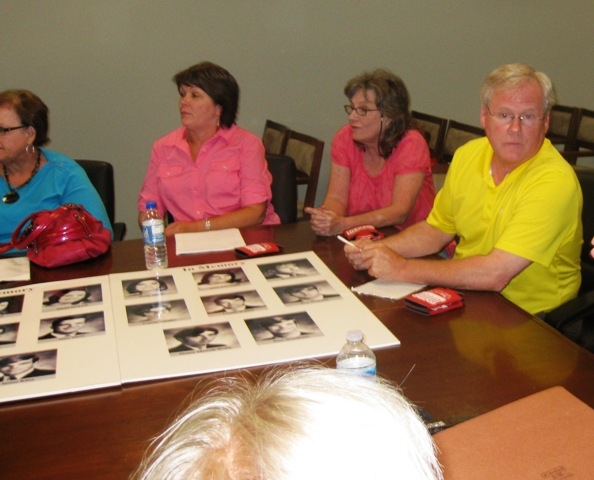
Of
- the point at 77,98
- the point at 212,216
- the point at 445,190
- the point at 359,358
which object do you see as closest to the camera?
the point at 359,358

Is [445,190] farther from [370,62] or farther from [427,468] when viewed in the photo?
[370,62]

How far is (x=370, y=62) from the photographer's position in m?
4.93

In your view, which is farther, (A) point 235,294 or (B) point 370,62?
(B) point 370,62

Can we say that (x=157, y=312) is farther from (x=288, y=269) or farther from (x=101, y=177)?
(x=101, y=177)

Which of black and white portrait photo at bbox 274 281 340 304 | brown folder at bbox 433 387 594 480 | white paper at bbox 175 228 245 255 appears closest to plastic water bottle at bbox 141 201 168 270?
white paper at bbox 175 228 245 255

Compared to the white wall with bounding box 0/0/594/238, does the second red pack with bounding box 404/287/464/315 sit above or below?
below

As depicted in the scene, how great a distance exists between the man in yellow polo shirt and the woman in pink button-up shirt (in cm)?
86

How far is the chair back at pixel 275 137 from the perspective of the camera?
13.7 ft

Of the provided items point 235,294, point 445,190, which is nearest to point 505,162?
point 445,190

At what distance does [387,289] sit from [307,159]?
1944mm

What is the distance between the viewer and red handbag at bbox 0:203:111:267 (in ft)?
7.16

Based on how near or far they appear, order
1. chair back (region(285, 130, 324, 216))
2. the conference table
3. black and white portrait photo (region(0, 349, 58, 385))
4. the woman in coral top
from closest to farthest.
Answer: the conference table < black and white portrait photo (region(0, 349, 58, 385)) < the woman in coral top < chair back (region(285, 130, 324, 216))

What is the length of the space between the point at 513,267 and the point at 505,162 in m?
0.39

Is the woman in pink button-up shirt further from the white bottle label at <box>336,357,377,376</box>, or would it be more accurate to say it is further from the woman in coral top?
the white bottle label at <box>336,357,377,376</box>
